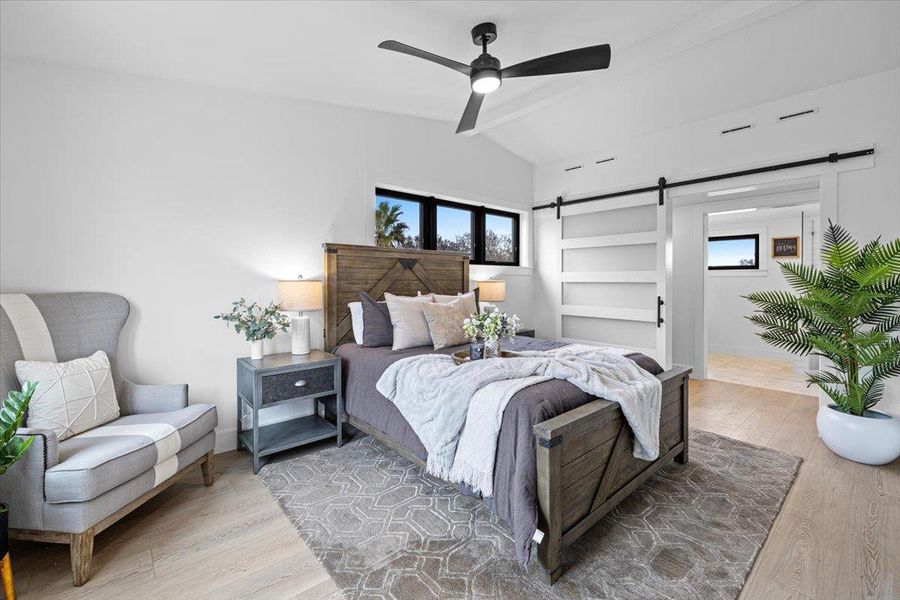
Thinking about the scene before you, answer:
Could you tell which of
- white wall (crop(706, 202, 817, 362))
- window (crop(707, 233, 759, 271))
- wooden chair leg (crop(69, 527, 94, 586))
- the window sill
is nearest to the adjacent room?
wooden chair leg (crop(69, 527, 94, 586))

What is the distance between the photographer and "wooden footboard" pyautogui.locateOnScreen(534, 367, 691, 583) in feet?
5.84

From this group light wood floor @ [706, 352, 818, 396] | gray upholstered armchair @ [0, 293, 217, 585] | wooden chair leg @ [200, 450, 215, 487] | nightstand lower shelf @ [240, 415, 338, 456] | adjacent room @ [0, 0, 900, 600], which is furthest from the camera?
light wood floor @ [706, 352, 818, 396]

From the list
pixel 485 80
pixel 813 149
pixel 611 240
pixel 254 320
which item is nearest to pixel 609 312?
pixel 611 240

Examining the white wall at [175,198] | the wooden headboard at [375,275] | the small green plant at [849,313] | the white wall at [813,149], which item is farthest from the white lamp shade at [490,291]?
the small green plant at [849,313]

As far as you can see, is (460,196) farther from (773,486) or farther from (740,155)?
(773,486)

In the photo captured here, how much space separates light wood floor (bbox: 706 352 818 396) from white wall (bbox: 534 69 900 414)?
1.72 m

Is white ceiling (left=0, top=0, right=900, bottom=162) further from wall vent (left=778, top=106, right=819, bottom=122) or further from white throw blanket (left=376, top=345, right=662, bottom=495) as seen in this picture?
white throw blanket (left=376, top=345, right=662, bottom=495)

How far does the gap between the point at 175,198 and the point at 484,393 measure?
8.54 feet

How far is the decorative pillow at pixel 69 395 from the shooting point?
2.05m

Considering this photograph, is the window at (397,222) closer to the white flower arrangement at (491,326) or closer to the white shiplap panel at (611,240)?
the white flower arrangement at (491,326)

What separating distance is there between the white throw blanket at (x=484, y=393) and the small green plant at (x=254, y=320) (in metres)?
1.02

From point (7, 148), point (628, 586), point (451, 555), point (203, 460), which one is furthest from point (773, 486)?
point (7, 148)

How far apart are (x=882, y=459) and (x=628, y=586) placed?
245cm

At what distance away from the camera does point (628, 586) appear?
177cm
